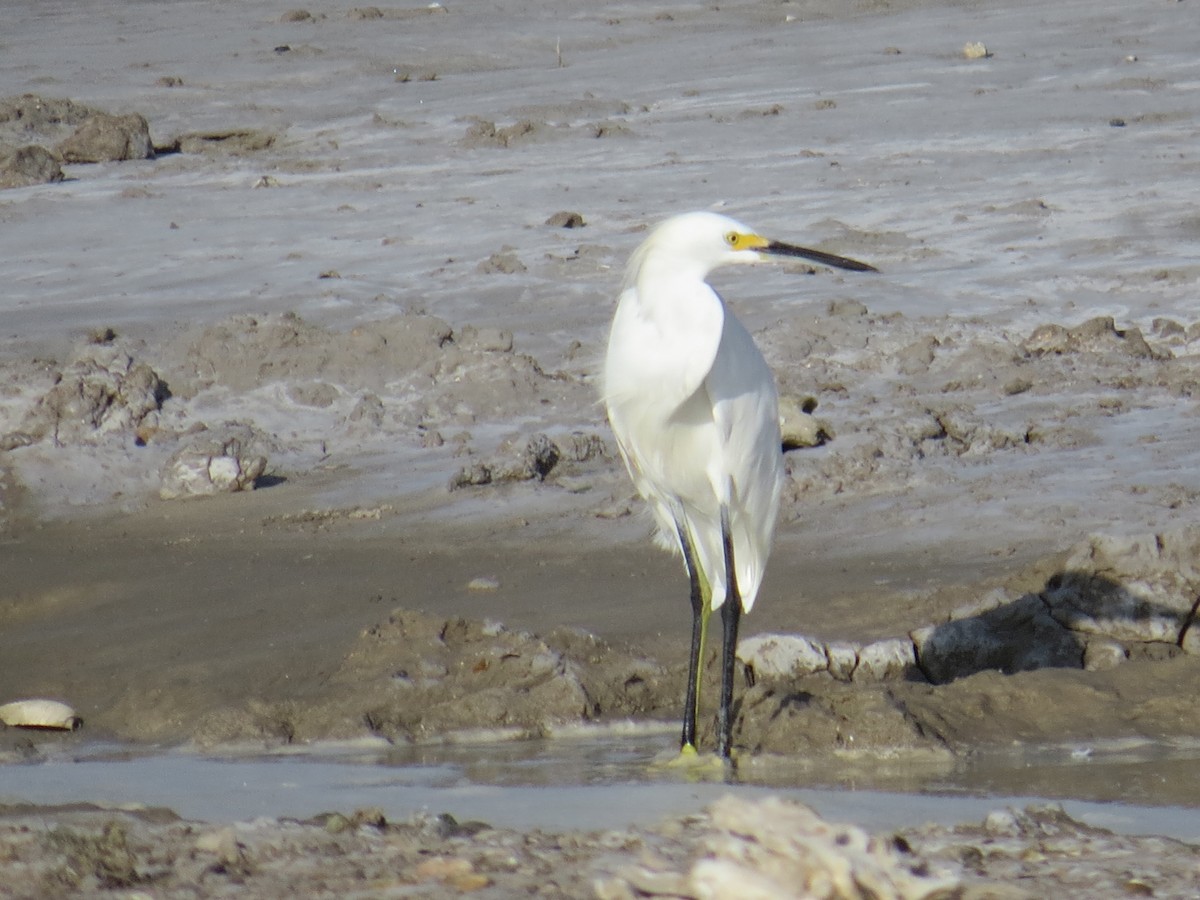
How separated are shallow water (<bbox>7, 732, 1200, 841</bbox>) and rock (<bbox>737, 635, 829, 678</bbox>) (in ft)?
1.88

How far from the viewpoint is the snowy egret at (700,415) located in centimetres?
525

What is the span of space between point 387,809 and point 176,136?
1150 cm

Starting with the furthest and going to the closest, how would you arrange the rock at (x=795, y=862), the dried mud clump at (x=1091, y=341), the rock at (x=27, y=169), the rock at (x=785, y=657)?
1. the rock at (x=27, y=169)
2. the dried mud clump at (x=1091, y=341)
3. the rock at (x=785, y=657)
4. the rock at (x=795, y=862)

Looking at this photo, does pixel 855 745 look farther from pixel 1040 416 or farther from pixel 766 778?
pixel 1040 416

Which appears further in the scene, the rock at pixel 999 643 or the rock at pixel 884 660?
the rock at pixel 999 643

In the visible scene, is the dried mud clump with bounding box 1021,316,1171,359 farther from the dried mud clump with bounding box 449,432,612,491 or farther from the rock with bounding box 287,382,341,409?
the rock with bounding box 287,382,341,409

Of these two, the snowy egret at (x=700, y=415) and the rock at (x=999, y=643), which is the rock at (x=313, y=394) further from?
the rock at (x=999, y=643)

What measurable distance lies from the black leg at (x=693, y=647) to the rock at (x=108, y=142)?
31.5 ft

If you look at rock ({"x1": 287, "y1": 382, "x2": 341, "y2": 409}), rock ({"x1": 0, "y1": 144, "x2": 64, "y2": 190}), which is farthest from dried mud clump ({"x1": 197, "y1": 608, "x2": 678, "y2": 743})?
rock ({"x1": 0, "y1": 144, "x2": 64, "y2": 190})

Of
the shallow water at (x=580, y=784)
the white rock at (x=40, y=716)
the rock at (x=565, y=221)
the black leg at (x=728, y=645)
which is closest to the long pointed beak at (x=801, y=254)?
the black leg at (x=728, y=645)

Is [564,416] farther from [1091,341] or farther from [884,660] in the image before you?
[884,660]

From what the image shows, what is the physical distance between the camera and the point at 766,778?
15.9 feet

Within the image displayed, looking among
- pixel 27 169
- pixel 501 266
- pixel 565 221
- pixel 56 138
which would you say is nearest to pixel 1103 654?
pixel 501 266

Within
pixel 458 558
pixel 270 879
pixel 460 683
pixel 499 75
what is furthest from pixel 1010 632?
pixel 499 75
